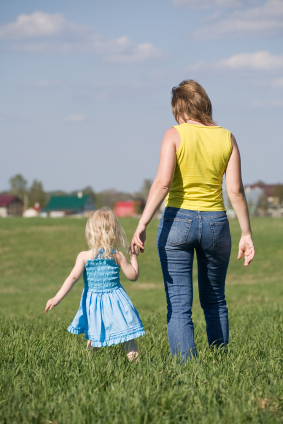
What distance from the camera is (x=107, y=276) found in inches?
151

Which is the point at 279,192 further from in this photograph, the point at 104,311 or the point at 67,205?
the point at 104,311

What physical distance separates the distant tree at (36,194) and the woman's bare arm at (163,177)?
112 meters

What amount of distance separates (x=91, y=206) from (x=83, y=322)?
111724 millimetres

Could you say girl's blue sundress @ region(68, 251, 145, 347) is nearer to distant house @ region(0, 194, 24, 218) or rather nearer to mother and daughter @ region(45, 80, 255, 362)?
mother and daughter @ region(45, 80, 255, 362)

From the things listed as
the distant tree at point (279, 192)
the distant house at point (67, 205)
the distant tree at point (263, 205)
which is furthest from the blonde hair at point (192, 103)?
the distant tree at point (279, 192)

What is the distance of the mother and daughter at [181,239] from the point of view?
351cm

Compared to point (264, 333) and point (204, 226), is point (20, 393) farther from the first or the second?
point (264, 333)

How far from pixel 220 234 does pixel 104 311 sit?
Answer: 1153 mm

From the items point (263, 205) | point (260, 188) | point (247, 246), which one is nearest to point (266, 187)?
point (260, 188)

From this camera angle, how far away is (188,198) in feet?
11.7

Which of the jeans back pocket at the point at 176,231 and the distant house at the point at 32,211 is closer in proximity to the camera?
the jeans back pocket at the point at 176,231

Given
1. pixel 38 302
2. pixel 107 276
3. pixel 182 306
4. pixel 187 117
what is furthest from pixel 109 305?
pixel 38 302

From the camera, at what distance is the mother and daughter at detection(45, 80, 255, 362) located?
3512mm

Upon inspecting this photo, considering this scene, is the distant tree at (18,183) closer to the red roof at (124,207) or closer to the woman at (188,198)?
the red roof at (124,207)
